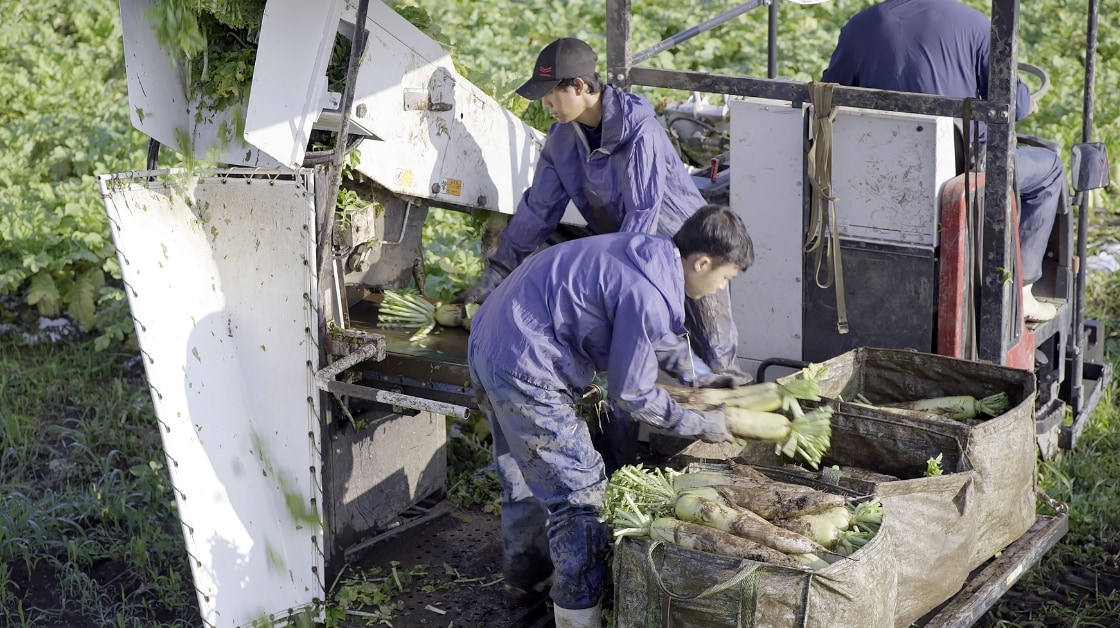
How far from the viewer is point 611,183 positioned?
476 cm

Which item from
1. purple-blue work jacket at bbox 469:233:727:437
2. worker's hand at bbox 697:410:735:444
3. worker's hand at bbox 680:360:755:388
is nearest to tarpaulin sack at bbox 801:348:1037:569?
worker's hand at bbox 680:360:755:388

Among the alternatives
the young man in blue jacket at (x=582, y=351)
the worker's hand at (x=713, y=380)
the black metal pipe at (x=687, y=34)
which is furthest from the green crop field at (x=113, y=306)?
the worker's hand at (x=713, y=380)

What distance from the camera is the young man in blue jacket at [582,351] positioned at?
11.9ft

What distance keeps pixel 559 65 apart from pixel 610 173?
1.62 ft

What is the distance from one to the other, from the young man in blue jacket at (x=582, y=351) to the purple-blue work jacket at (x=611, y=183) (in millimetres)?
663

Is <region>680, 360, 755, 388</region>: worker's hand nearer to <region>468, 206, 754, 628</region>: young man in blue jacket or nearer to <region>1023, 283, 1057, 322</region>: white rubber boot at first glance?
<region>468, 206, 754, 628</region>: young man in blue jacket

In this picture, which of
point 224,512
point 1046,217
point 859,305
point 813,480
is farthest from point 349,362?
point 1046,217

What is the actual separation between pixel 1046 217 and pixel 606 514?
265cm

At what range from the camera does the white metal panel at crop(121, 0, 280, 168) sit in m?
4.40

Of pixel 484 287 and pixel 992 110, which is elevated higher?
pixel 992 110

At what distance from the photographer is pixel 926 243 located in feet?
14.9

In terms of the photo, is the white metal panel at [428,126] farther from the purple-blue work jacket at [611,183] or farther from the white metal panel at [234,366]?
the white metal panel at [234,366]

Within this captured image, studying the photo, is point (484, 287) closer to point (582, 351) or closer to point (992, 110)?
point (582, 351)

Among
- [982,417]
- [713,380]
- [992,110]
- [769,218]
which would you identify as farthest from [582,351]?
[992,110]
